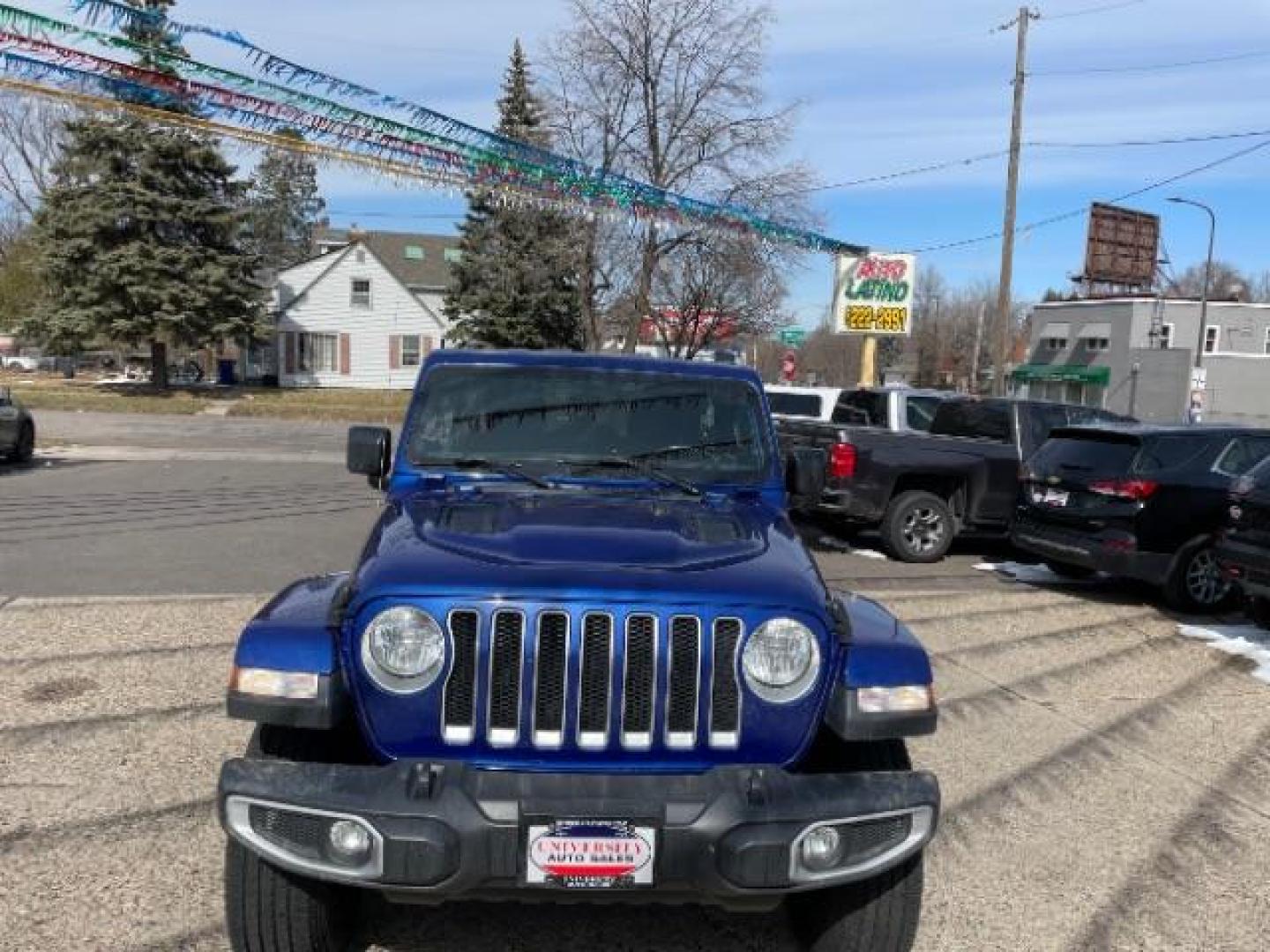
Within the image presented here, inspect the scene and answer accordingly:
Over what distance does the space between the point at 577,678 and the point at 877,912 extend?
44.4 inches

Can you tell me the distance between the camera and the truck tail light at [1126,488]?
8922 mm

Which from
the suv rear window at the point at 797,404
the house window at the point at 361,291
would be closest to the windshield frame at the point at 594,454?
the suv rear window at the point at 797,404

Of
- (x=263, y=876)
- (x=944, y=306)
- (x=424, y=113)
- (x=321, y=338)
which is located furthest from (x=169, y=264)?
(x=944, y=306)

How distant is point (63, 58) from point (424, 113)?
3.11 m

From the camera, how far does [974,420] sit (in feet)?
38.6

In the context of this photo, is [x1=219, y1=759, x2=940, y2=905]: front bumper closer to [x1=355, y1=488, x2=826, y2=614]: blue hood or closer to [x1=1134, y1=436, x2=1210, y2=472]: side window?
[x1=355, y1=488, x2=826, y2=614]: blue hood

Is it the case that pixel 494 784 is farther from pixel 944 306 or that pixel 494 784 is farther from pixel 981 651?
pixel 944 306

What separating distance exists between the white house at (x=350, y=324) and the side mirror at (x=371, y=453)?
42275 millimetres

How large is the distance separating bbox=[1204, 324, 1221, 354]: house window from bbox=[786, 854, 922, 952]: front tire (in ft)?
186

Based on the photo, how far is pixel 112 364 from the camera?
200 ft

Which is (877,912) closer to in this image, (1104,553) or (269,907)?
(269,907)

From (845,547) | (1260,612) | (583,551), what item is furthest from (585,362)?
(845,547)

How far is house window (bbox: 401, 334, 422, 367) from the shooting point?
1853 inches

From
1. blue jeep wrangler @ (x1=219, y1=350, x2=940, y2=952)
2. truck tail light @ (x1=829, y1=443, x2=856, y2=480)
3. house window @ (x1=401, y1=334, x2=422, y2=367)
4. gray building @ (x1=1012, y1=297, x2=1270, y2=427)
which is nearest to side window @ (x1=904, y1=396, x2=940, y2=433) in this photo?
truck tail light @ (x1=829, y1=443, x2=856, y2=480)
